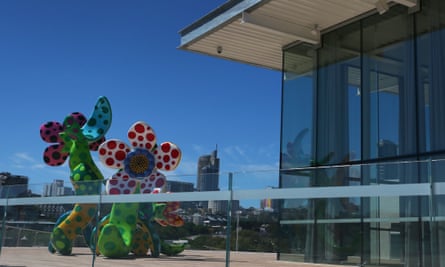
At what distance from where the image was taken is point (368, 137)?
471 inches

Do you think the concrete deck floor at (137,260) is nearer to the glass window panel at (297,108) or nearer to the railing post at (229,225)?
the railing post at (229,225)

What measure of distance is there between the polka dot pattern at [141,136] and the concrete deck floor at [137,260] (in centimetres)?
293

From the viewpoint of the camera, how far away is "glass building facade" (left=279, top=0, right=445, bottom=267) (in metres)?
8.02

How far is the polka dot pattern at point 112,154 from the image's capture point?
1354 cm

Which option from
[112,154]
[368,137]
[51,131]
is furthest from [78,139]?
[368,137]

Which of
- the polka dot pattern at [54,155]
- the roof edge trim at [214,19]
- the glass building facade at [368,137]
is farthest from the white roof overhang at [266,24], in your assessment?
the polka dot pattern at [54,155]

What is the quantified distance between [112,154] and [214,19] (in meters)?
4.06

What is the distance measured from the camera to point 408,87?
1120 centimetres

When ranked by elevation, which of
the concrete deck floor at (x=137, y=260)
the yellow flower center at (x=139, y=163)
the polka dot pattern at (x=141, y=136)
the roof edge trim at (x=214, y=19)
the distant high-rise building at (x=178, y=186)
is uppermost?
the roof edge trim at (x=214, y=19)

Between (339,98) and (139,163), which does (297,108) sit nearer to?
(339,98)

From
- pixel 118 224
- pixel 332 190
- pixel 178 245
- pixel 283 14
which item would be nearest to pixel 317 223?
pixel 332 190

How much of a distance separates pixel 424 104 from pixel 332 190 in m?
3.54

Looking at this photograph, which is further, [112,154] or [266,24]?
[112,154]

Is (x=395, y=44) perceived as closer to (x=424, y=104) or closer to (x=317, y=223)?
(x=424, y=104)
